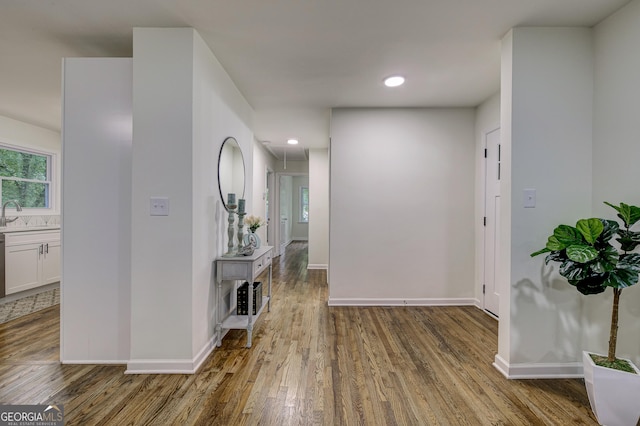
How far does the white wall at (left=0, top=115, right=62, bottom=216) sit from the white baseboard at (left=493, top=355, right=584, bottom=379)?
16.7ft

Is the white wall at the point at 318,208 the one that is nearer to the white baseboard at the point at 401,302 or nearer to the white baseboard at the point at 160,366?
the white baseboard at the point at 401,302

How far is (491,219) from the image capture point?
3.16 m

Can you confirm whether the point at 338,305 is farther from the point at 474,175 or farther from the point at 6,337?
the point at 6,337

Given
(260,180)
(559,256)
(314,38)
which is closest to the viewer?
(559,256)

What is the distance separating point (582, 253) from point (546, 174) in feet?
2.19

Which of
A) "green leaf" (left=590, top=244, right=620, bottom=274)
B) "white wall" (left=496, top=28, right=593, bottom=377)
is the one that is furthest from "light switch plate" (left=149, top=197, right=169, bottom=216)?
"green leaf" (left=590, top=244, right=620, bottom=274)

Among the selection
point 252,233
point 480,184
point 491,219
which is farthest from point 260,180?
point 491,219

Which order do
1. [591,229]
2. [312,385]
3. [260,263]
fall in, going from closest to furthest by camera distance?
[591,229]
[312,385]
[260,263]

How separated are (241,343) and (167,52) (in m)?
2.23

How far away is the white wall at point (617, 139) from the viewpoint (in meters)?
1.72

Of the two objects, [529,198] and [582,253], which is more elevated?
[529,198]

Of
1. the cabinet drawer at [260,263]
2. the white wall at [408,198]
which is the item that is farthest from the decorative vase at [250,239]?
the white wall at [408,198]

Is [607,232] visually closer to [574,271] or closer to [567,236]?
[567,236]
